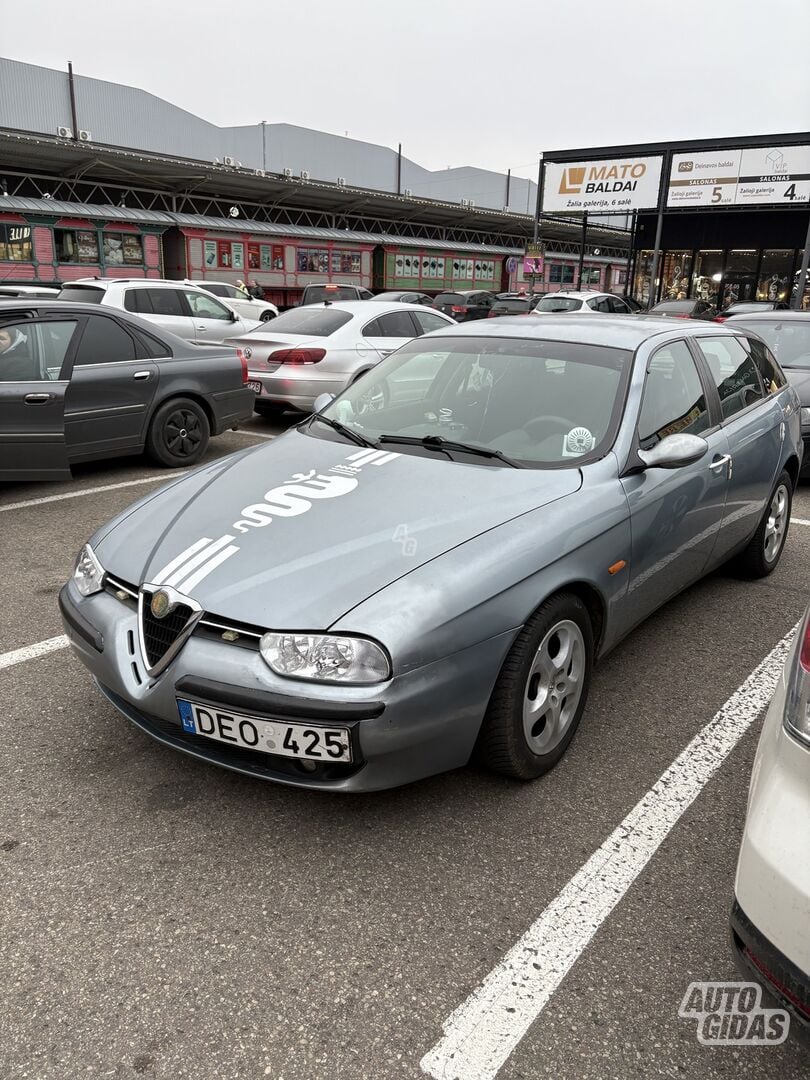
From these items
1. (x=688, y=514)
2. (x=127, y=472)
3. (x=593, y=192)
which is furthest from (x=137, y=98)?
(x=688, y=514)

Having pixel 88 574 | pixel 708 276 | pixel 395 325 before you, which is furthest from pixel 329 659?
Result: pixel 708 276

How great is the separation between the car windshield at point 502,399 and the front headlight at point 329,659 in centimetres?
120

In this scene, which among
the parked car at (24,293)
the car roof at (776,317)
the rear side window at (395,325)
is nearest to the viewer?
the parked car at (24,293)

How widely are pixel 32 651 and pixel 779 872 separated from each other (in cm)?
322

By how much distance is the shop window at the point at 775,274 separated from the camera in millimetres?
32500

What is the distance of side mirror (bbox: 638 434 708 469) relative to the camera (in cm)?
307

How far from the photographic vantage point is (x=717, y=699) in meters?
3.35

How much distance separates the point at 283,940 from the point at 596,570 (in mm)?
1556

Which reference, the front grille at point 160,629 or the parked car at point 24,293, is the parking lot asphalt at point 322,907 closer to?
the front grille at point 160,629

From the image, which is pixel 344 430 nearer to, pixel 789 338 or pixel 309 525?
pixel 309 525

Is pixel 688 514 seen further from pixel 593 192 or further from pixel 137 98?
pixel 137 98

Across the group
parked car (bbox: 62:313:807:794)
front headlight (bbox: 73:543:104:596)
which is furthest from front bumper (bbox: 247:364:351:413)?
front headlight (bbox: 73:543:104:596)

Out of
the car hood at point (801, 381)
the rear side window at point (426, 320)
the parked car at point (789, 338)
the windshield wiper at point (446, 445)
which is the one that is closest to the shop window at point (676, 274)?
the rear side window at point (426, 320)
